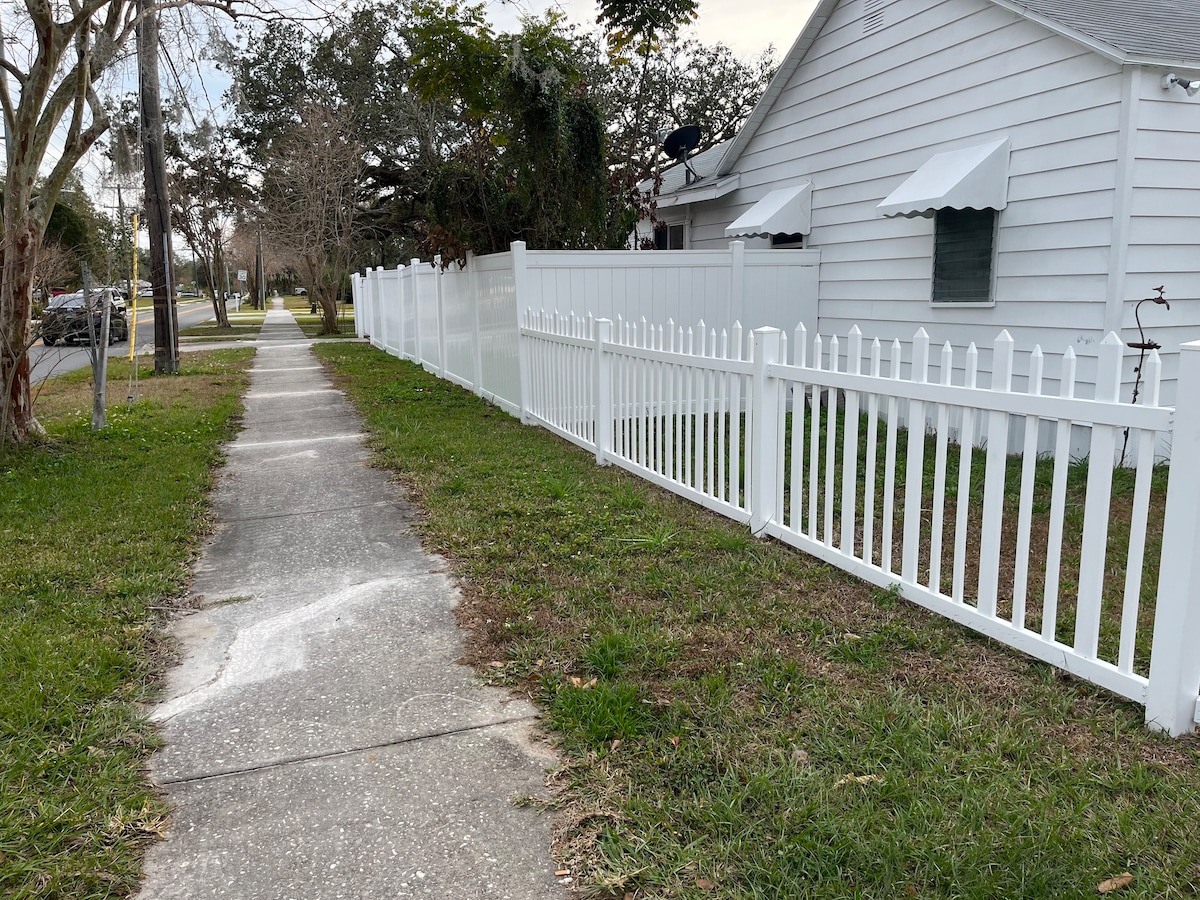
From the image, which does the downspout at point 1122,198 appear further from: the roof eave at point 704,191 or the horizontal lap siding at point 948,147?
the roof eave at point 704,191

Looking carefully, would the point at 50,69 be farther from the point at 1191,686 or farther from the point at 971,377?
the point at 1191,686

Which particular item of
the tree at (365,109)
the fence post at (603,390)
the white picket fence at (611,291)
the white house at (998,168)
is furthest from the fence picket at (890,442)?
the tree at (365,109)

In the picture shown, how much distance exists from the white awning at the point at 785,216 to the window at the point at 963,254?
80.6 inches

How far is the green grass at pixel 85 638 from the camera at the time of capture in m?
2.44

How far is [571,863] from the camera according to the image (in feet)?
7.79

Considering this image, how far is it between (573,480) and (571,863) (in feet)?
13.6

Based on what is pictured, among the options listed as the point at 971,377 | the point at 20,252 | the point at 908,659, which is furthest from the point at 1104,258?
the point at 20,252

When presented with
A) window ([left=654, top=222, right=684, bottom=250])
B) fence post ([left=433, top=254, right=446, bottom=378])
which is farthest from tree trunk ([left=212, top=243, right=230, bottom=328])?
window ([left=654, top=222, right=684, bottom=250])

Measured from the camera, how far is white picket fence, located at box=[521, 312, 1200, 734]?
2.88 metres

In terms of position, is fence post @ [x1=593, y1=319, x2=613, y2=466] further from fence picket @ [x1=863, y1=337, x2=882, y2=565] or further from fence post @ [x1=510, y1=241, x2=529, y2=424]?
fence picket @ [x1=863, y1=337, x2=882, y2=565]

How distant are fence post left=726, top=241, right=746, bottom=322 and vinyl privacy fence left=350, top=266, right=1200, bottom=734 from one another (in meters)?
2.24

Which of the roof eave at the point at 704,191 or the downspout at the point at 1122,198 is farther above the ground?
the roof eave at the point at 704,191

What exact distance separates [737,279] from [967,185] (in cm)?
271

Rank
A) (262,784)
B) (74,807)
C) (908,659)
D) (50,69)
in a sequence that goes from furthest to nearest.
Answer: (50,69) < (908,659) < (262,784) < (74,807)
